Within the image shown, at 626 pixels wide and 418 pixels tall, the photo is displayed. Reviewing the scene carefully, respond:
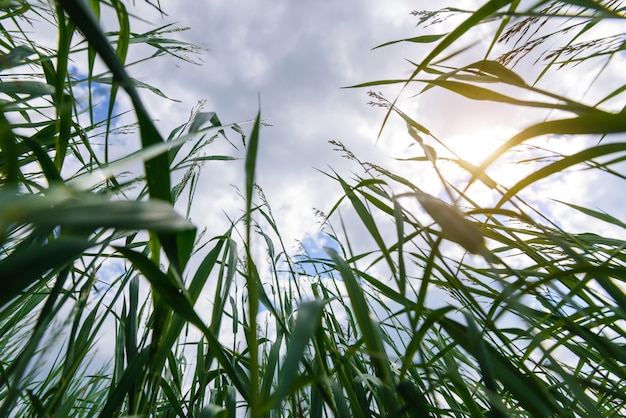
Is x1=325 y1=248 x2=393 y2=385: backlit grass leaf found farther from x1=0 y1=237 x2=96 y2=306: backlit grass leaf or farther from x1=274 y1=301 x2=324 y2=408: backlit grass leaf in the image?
x1=0 y1=237 x2=96 y2=306: backlit grass leaf

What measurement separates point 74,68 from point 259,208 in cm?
81

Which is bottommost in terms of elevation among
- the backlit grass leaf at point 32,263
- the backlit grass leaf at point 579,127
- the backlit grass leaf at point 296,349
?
the backlit grass leaf at point 296,349

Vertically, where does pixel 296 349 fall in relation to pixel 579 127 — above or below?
below

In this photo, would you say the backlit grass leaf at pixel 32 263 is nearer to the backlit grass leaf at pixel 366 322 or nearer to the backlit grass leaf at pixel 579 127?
the backlit grass leaf at pixel 366 322

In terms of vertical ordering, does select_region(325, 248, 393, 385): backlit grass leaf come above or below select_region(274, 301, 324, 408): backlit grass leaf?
above

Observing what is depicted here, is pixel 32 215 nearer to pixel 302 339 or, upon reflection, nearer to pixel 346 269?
pixel 302 339

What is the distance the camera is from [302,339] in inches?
15.2

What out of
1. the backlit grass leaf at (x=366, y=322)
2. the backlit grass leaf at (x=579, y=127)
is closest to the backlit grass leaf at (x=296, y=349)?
the backlit grass leaf at (x=366, y=322)

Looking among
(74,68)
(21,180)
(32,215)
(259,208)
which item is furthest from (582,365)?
(74,68)

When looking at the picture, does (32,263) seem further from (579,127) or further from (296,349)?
(579,127)

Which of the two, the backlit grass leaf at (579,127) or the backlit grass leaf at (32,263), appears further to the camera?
the backlit grass leaf at (579,127)

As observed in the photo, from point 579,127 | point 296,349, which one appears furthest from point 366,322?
point 579,127

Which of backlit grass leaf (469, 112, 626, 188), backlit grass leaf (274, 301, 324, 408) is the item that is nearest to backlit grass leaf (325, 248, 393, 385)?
backlit grass leaf (274, 301, 324, 408)

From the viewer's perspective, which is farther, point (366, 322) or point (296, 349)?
point (366, 322)
